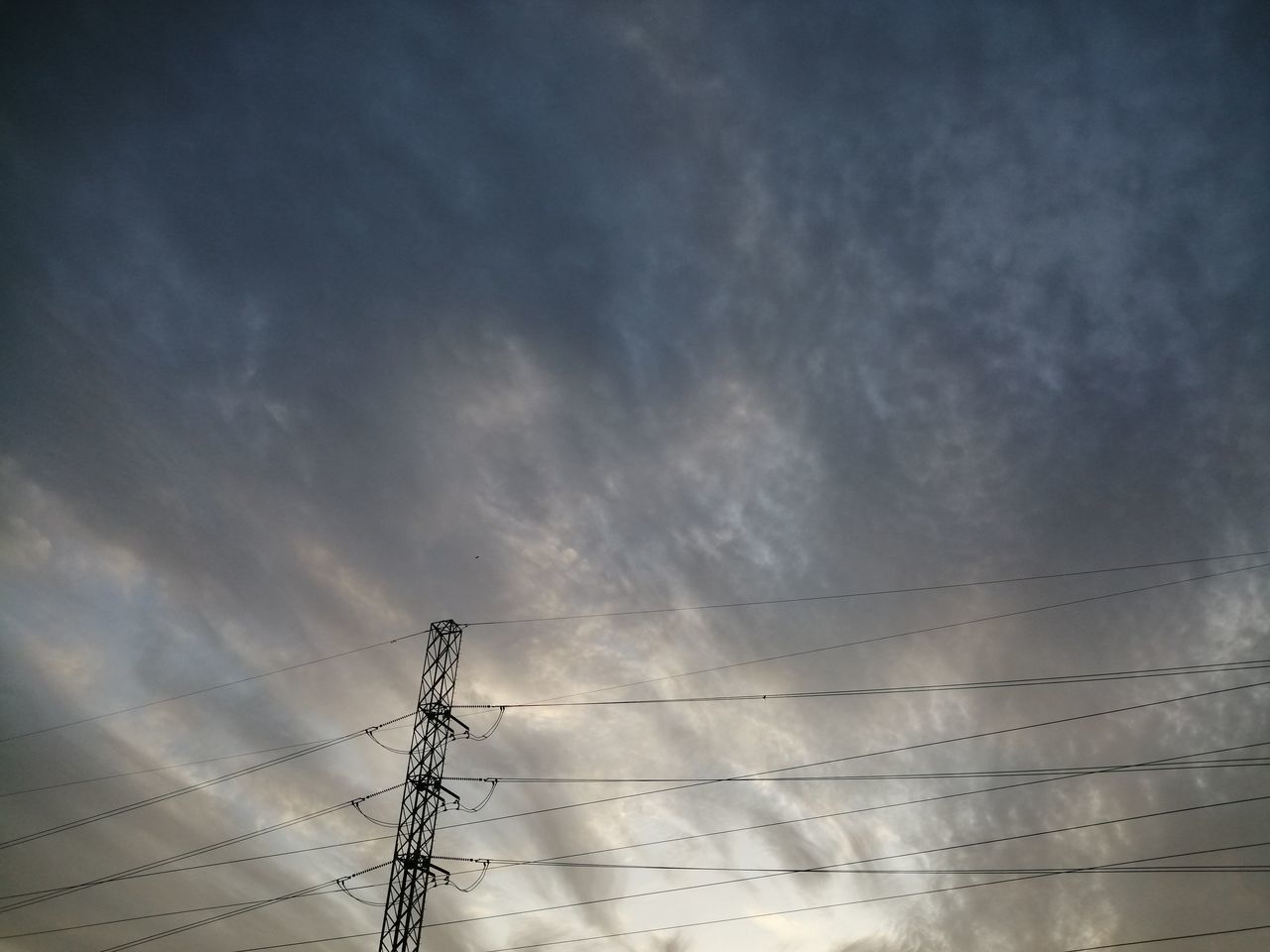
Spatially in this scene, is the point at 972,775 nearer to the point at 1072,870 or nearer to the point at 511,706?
the point at 1072,870

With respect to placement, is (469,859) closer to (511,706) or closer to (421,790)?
(421,790)

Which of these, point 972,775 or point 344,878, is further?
point 972,775

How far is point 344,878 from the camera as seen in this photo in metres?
39.5

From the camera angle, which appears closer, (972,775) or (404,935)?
(404,935)

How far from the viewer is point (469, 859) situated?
38688mm

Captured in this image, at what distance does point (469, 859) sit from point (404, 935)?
235 inches

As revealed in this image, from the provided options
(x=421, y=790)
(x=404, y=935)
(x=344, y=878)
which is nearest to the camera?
(x=404, y=935)

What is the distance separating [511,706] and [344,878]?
1236 centimetres

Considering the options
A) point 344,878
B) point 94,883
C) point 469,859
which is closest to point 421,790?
point 469,859

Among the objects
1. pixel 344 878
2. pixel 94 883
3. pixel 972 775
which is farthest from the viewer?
pixel 94 883

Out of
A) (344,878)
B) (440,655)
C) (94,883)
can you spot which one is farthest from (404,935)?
(94,883)

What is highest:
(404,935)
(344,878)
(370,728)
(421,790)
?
(370,728)

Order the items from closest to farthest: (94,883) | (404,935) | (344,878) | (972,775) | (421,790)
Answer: (404,935) → (421,790) → (344,878) → (972,775) → (94,883)

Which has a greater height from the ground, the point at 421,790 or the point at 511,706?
the point at 511,706
